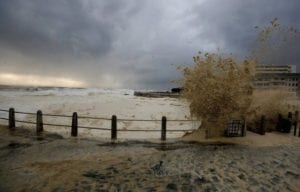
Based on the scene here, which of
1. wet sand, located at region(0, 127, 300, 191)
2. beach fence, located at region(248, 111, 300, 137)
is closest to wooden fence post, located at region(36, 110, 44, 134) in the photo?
wet sand, located at region(0, 127, 300, 191)

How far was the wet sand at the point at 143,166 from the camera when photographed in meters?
7.68

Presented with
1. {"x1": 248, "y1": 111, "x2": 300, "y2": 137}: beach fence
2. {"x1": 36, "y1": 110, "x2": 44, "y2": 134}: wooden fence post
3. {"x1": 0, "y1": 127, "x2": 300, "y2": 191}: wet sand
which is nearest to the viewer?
{"x1": 0, "y1": 127, "x2": 300, "y2": 191}: wet sand

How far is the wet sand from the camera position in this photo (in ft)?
25.2

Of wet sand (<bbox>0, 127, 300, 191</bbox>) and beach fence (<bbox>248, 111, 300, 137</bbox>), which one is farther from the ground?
beach fence (<bbox>248, 111, 300, 137</bbox>)

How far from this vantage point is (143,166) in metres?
9.32

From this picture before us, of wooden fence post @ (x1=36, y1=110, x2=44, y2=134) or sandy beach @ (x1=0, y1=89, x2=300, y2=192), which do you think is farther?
wooden fence post @ (x1=36, y1=110, x2=44, y2=134)

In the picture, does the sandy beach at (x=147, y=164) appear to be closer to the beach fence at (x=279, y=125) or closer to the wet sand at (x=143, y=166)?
the wet sand at (x=143, y=166)

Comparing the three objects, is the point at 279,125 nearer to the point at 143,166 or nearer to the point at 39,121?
the point at 143,166

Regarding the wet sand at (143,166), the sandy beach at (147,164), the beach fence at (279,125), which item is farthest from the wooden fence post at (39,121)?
the beach fence at (279,125)

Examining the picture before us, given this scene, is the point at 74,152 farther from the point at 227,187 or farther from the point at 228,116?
the point at 228,116

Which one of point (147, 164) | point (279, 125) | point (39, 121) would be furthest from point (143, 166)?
point (279, 125)

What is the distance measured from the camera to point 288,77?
159 ft

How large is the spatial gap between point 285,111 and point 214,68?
28.3 ft

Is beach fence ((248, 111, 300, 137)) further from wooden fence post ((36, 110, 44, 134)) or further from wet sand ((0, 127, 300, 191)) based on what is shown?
wooden fence post ((36, 110, 44, 134))
